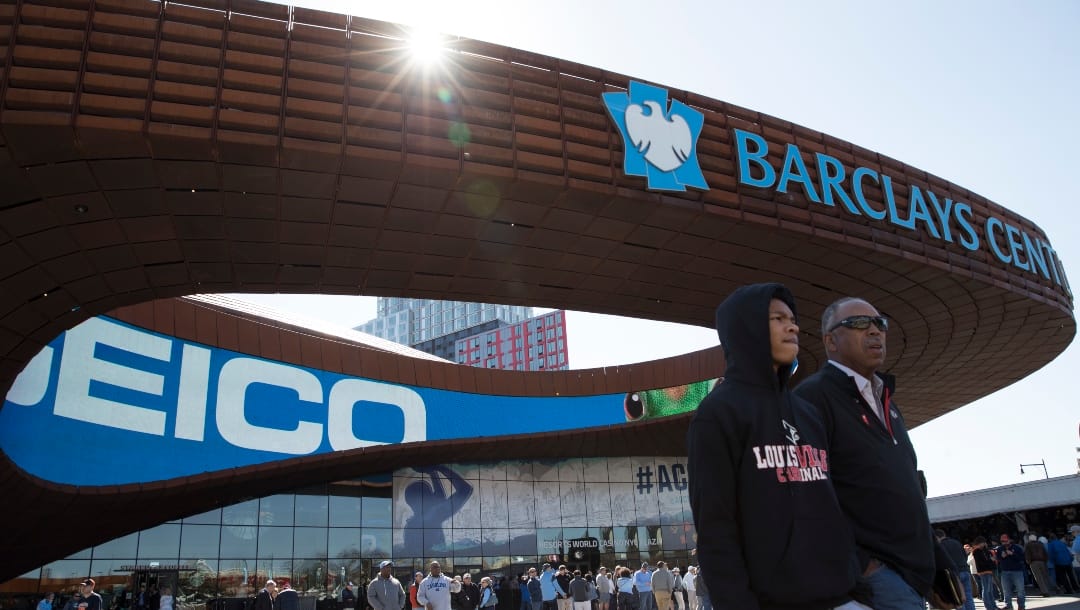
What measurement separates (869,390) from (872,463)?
48cm

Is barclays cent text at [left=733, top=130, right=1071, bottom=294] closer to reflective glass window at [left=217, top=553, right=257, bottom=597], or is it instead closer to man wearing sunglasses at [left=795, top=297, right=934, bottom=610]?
man wearing sunglasses at [left=795, top=297, right=934, bottom=610]

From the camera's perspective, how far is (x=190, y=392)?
1986cm

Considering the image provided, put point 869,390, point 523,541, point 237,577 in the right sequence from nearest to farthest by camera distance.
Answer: point 869,390 → point 237,577 → point 523,541

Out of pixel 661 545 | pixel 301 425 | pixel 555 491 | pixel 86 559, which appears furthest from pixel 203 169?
pixel 661 545

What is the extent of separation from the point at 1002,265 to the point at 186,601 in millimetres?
21857

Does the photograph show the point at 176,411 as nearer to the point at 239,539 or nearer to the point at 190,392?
the point at 190,392

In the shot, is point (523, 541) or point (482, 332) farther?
point (482, 332)

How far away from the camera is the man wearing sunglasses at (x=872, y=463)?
11.1 ft

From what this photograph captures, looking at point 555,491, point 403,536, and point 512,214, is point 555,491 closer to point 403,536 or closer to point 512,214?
point 403,536

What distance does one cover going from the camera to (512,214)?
1126cm

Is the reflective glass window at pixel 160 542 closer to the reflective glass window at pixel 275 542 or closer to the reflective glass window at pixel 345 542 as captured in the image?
the reflective glass window at pixel 275 542

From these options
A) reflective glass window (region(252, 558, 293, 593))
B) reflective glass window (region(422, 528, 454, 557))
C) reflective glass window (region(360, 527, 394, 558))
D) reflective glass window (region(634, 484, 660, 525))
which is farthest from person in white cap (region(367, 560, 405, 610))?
reflective glass window (region(634, 484, 660, 525))

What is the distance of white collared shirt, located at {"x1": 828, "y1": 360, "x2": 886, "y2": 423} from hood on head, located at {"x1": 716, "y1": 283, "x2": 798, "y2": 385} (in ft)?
2.67

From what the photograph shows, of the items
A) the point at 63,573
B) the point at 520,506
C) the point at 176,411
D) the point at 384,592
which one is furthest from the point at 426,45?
the point at 520,506
